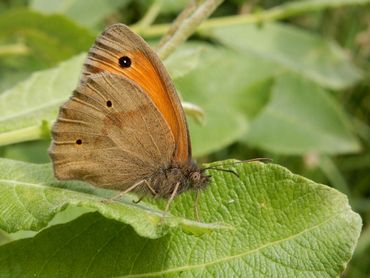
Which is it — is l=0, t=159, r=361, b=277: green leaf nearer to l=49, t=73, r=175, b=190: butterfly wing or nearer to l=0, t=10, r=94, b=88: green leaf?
l=49, t=73, r=175, b=190: butterfly wing

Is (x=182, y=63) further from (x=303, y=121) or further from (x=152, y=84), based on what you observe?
(x=303, y=121)

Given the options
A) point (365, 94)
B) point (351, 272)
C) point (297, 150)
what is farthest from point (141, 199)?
point (365, 94)

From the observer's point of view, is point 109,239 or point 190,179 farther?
point 190,179

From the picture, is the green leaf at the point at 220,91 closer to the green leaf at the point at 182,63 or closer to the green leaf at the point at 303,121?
the green leaf at the point at 303,121

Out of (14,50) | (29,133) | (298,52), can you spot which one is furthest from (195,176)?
(298,52)

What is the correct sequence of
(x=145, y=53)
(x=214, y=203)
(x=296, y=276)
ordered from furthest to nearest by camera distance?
(x=145, y=53), (x=214, y=203), (x=296, y=276)

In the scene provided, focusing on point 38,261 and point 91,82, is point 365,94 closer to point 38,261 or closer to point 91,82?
point 91,82
